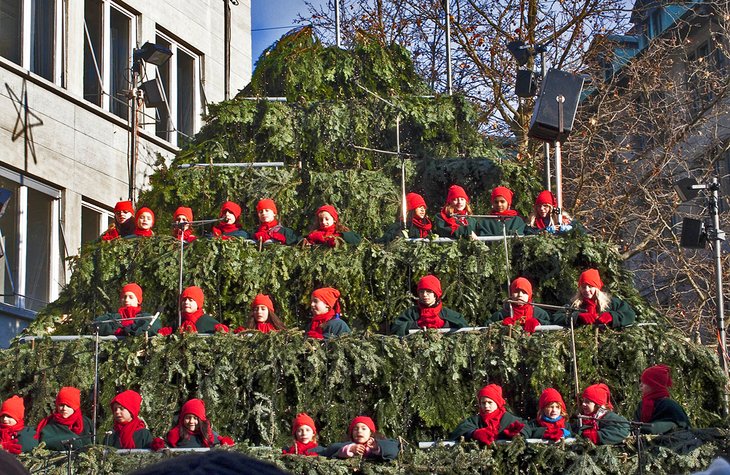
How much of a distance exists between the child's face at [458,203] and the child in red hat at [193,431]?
15.2ft

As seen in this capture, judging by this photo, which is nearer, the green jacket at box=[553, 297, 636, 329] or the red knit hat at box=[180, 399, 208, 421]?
the red knit hat at box=[180, 399, 208, 421]

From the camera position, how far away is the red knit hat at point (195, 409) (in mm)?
11148

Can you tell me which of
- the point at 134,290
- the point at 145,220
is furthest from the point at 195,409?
the point at 145,220

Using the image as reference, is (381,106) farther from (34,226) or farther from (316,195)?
(34,226)

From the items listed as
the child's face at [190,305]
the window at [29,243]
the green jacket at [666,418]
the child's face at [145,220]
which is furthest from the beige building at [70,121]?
the green jacket at [666,418]

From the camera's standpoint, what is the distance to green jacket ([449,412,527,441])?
11.0 m

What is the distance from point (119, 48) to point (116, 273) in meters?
11.1

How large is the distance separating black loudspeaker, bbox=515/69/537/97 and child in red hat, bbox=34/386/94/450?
8.45 m

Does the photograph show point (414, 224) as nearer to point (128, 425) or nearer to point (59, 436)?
point (128, 425)

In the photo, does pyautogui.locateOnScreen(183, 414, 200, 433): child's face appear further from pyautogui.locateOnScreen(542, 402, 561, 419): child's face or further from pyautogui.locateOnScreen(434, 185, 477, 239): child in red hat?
pyautogui.locateOnScreen(434, 185, 477, 239): child in red hat

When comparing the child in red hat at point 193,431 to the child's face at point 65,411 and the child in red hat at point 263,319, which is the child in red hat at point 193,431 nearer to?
the child's face at point 65,411

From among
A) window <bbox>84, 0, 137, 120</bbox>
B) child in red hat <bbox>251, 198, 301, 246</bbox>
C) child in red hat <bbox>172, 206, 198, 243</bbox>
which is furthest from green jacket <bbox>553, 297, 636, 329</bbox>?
window <bbox>84, 0, 137, 120</bbox>

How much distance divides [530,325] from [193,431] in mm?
3422

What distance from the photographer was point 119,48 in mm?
25062
